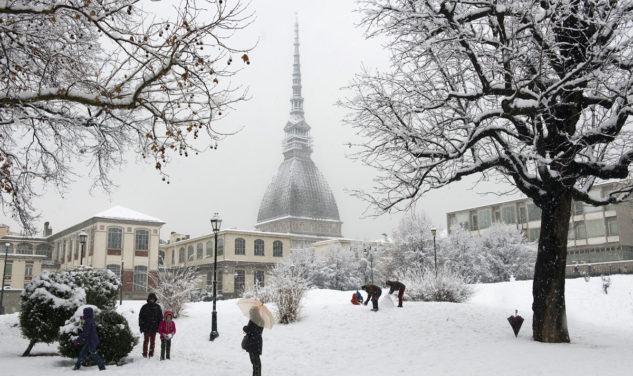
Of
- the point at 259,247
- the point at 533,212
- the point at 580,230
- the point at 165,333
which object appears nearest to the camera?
the point at 165,333

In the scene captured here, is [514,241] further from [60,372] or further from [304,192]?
[304,192]

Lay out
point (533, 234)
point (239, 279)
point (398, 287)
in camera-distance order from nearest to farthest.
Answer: point (398, 287) → point (533, 234) → point (239, 279)

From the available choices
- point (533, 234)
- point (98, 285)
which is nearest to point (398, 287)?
point (98, 285)

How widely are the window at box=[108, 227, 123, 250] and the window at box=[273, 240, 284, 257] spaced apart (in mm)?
24202

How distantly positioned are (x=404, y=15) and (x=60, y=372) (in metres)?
10.7

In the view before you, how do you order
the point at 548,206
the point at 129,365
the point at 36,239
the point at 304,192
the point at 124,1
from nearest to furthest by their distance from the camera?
the point at 124,1
the point at 129,365
the point at 548,206
the point at 36,239
the point at 304,192

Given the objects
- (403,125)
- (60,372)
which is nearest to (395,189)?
(403,125)

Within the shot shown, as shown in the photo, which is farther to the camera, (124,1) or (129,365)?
(129,365)

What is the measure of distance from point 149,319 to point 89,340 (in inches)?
83.2

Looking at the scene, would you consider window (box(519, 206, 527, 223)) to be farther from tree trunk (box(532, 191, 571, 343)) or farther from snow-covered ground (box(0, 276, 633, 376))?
tree trunk (box(532, 191, 571, 343))

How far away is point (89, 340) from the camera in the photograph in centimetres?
1155

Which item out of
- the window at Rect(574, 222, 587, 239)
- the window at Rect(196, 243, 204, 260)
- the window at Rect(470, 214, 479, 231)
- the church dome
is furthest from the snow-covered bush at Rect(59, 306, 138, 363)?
the church dome

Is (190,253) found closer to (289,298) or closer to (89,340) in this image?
(289,298)

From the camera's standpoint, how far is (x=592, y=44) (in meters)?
12.0
